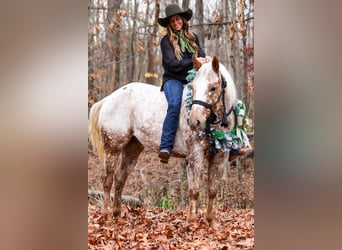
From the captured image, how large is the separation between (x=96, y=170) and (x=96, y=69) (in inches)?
30.7

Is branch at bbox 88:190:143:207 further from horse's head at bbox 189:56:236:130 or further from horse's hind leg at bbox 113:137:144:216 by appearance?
horse's head at bbox 189:56:236:130

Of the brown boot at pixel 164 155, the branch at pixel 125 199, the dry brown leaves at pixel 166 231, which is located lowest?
the dry brown leaves at pixel 166 231

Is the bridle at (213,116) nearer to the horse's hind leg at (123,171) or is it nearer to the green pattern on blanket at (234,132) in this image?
the green pattern on blanket at (234,132)

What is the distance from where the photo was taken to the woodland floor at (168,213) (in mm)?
3469

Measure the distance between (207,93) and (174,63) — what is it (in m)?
0.34

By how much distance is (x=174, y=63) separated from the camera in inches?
137

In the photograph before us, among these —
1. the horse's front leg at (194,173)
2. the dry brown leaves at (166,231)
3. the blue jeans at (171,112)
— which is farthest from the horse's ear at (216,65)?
the dry brown leaves at (166,231)

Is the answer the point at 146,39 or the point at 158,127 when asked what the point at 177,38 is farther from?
the point at 158,127

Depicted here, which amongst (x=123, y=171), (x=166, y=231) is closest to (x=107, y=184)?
(x=123, y=171)

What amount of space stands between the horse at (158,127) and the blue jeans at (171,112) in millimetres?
39
